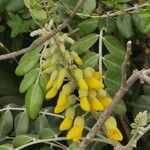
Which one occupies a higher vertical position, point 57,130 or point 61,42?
point 61,42

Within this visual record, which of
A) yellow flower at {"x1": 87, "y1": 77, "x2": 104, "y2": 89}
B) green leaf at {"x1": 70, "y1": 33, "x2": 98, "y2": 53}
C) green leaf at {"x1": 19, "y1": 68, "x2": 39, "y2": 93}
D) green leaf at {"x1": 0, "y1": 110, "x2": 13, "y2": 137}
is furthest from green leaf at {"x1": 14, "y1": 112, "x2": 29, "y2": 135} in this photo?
yellow flower at {"x1": 87, "y1": 77, "x2": 104, "y2": 89}

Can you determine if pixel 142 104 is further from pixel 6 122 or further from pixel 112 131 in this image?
pixel 6 122

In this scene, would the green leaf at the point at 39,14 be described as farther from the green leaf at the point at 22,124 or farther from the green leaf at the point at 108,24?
the green leaf at the point at 22,124

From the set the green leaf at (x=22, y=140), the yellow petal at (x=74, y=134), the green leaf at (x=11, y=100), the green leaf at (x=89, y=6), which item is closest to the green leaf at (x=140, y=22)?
the green leaf at (x=89, y=6)

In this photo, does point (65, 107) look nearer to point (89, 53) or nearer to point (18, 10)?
point (89, 53)

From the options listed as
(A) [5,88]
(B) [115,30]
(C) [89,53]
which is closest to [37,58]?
(C) [89,53]

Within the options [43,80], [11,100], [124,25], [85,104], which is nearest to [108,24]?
[124,25]
